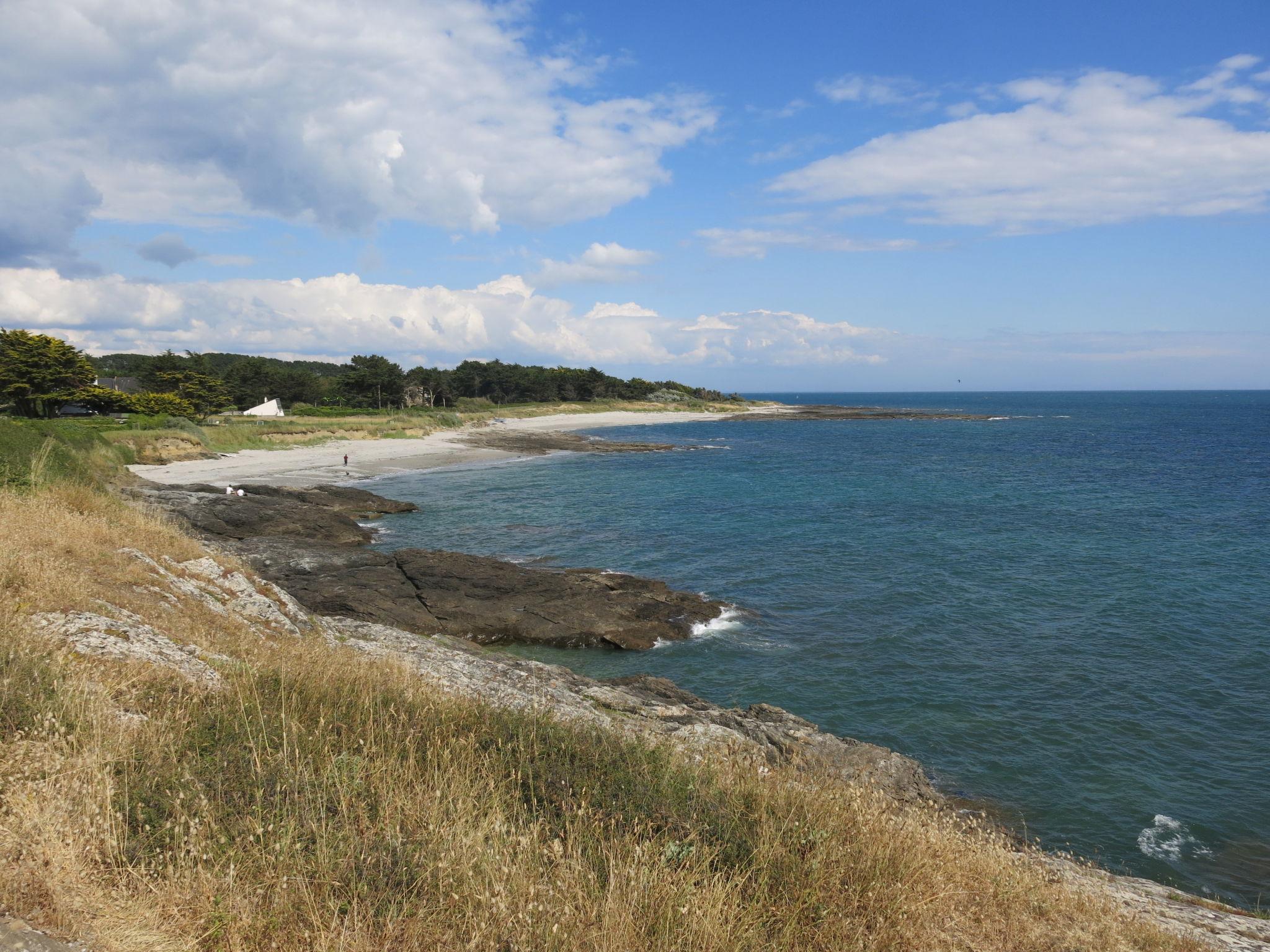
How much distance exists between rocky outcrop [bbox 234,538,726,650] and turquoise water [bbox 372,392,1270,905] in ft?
3.12

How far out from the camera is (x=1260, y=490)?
46188 mm

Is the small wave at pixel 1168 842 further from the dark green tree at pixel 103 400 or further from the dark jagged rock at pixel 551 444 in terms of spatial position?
the dark green tree at pixel 103 400

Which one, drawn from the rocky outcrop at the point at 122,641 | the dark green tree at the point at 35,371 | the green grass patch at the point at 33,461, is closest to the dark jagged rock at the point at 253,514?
the green grass patch at the point at 33,461

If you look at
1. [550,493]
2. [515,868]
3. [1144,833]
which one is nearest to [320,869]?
[515,868]

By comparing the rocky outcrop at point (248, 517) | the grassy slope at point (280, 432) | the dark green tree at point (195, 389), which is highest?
the dark green tree at point (195, 389)

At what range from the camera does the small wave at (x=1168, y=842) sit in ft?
35.8

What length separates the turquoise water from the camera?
1259cm

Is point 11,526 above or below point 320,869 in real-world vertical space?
above

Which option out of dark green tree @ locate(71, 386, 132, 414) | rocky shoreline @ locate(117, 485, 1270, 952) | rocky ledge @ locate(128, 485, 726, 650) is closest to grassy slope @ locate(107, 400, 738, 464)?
dark green tree @ locate(71, 386, 132, 414)

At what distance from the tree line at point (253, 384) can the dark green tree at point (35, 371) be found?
3.0 inches

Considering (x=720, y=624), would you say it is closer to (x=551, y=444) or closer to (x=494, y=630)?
(x=494, y=630)

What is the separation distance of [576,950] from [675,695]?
426 inches

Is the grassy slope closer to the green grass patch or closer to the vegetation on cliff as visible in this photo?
the green grass patch

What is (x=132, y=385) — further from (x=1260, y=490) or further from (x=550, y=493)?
(x=1260, y=490)
